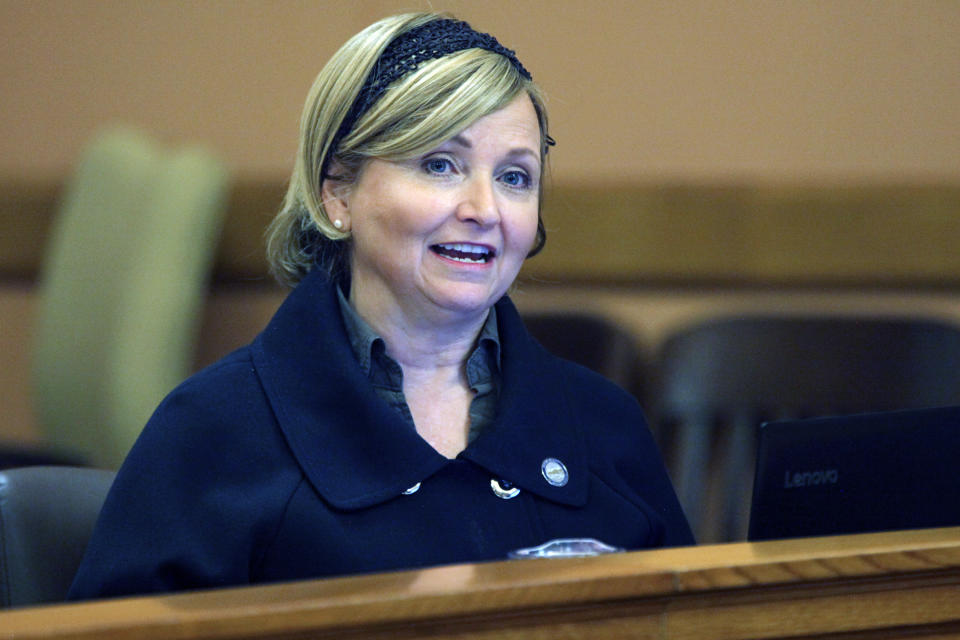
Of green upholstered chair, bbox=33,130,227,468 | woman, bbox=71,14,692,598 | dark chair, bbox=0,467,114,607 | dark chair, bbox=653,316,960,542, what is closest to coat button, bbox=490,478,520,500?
woman, bbox=71,14,692,598

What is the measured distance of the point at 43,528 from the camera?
150cm

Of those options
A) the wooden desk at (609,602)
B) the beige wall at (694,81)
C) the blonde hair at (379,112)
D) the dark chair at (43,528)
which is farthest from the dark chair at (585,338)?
the wooden desk at (609,602)

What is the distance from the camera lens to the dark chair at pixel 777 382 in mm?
2594

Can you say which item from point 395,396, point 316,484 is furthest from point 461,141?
point 316,484

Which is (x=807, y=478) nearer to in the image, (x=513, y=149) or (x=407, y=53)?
(x=513, y=149)

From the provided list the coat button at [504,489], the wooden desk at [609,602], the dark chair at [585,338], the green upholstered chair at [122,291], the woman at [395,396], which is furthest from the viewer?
the green upholstered chair at [122,291]

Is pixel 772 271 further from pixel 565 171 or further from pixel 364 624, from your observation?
pixel 364 624

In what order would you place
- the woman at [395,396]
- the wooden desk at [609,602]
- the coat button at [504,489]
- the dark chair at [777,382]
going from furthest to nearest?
1. the dark chair at [777,382]
2. the coat button at [504,489]
3. the woman at [395,396]
4. the wooden desk at [609,602]

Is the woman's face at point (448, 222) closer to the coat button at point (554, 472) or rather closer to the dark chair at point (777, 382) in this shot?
the coat button at point (554, 472)

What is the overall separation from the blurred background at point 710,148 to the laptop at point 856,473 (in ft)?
5.33

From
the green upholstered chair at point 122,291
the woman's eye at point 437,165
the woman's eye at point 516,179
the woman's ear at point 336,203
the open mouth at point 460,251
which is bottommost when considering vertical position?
the green upholstered chair at point 122,291

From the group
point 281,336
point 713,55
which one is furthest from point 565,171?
point 281,336

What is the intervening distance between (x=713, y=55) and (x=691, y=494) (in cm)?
117

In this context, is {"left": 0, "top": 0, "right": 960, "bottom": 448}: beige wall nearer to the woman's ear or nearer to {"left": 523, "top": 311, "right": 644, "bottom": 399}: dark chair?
{"left": 523, "top": 311, "right": 644, "bottom": 399}: dark chair
